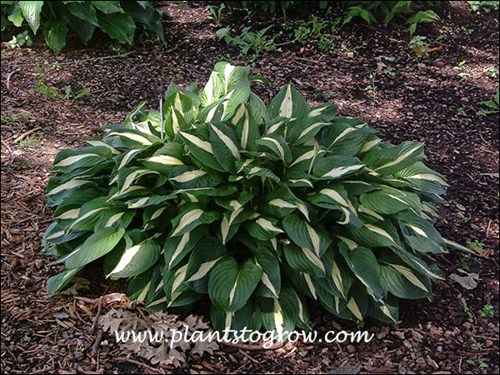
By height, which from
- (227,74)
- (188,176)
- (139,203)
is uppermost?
(227,74)

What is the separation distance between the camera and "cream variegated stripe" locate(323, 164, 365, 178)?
247cm

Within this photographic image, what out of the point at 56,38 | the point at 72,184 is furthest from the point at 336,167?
the point at 56,38

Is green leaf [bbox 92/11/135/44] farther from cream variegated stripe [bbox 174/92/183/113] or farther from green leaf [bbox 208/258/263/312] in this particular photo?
green leaf [bbox 208/258/263/312]

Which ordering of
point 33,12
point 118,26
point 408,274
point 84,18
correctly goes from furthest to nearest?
point 118,26 < point 84,18 < point 33,12 < point 408,274

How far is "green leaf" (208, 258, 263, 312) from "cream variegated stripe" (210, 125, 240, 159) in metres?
0.42

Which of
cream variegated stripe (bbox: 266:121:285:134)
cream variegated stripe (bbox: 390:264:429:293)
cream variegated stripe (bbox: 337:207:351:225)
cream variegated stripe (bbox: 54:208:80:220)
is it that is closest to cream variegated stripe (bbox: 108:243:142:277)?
cream variegated stripe (bbox: 54:208:80:220)

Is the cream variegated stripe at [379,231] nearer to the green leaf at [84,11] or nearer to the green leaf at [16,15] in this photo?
the green leaf at [84,11]

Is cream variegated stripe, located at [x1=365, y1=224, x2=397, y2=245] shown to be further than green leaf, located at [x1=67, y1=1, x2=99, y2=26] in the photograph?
No

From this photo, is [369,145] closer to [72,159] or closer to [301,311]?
[301,311]

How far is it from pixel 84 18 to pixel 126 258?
8.72ft

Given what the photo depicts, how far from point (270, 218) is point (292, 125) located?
453mm

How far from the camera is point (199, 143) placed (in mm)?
2535

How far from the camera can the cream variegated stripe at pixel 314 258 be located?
2400mm

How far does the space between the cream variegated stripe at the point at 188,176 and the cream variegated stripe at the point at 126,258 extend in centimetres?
31
